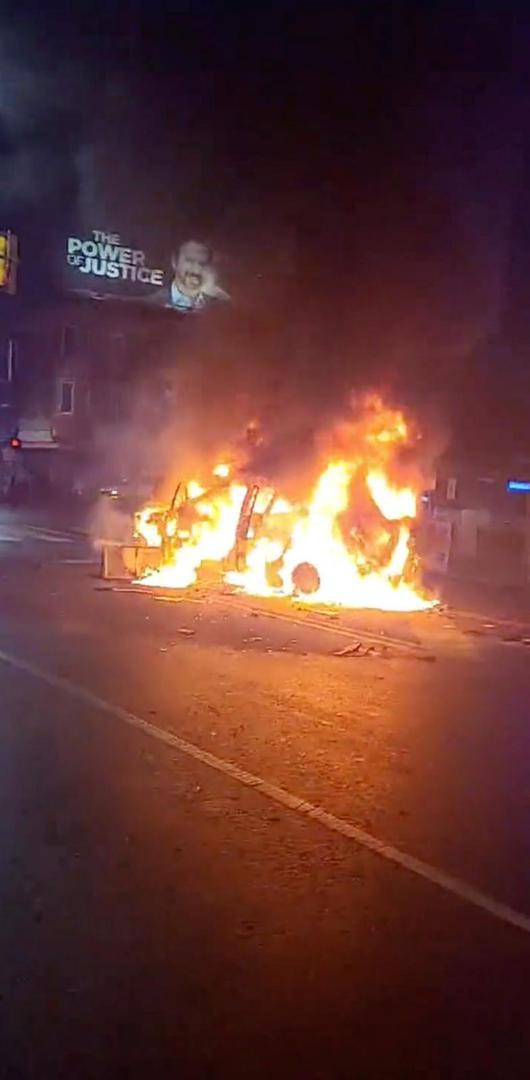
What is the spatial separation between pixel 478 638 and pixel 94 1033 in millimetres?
9495

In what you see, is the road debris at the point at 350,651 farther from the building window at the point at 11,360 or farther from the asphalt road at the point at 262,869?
the building window at the point at 11,360

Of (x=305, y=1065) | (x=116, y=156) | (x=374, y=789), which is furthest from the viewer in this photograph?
(x=116, y=156)

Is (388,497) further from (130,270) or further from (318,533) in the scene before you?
(130,270)

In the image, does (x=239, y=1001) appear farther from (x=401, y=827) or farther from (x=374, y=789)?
(x=374, y=789)

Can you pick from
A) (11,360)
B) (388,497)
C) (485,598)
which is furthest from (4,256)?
(11,360)

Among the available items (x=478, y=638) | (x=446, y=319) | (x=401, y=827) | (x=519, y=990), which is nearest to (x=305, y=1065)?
(x=519, y=990)

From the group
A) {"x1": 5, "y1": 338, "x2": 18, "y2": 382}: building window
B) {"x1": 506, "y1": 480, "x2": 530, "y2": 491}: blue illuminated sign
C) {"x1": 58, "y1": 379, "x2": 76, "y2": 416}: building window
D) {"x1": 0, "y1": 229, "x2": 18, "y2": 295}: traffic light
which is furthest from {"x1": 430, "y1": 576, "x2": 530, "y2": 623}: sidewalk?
{"x1": 5, "y1": 338, "x2": 18, "y2": 382}: building window

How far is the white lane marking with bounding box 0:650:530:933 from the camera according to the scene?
4.95 metres

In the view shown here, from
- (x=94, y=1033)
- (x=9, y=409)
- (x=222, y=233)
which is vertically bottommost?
(x=94, y=1033)

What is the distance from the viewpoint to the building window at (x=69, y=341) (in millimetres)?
54031

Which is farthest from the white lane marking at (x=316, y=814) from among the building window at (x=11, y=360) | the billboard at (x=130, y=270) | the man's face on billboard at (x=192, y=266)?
the building window at (x=11, y=360)

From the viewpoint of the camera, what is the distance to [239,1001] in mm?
3998

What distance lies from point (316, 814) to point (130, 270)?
4603 cm

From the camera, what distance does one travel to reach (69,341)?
5422 cm
